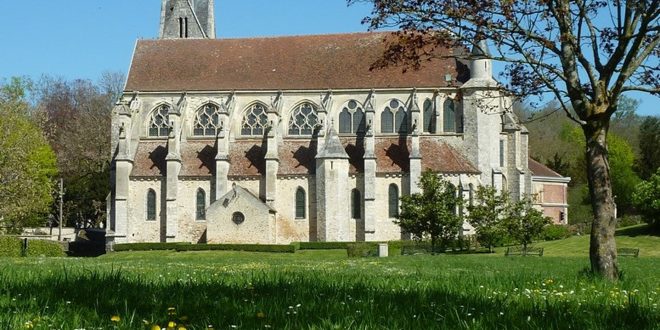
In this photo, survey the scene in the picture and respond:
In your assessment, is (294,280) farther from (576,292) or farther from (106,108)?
(106,108)

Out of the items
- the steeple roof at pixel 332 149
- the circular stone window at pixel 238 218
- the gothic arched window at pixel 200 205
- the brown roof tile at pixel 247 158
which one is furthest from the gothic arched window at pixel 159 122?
the steeple roof at pixel 332 149

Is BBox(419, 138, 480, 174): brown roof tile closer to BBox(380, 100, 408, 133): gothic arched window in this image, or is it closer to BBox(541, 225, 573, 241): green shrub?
BBox(380, 100, 408, 133): gothic arched window

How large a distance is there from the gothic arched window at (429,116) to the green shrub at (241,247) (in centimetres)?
1482

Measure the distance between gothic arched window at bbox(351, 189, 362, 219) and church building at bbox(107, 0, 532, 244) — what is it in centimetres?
7

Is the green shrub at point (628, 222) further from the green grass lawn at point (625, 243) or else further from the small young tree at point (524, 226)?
the small young tree at point (524, 226)

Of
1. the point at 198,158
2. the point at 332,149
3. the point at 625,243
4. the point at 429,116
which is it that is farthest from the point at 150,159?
the point at 625,243

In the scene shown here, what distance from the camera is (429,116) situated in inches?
2205

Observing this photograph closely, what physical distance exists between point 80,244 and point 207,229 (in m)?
11.4

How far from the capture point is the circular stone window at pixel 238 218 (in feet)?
165

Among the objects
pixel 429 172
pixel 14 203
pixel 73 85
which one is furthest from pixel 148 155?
pixel 73 85

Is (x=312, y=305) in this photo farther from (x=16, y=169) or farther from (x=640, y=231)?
(x=640, y=231)

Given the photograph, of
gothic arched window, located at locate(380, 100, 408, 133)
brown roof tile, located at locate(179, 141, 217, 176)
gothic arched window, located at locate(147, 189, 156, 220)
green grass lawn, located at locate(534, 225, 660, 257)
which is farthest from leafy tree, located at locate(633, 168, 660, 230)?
gothic arched window, located at locate(147, 189, 156, 220)

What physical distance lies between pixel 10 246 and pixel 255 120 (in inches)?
962

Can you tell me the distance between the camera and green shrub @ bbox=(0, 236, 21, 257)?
35384mm
